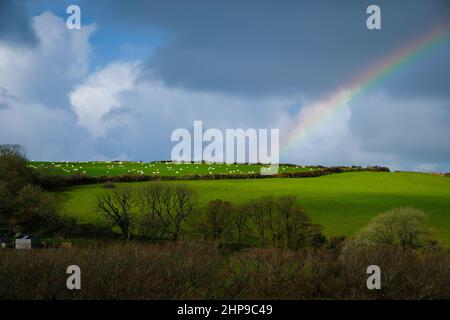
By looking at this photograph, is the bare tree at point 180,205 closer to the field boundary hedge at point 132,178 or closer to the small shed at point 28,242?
the small shed at point 28,242

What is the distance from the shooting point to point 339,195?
353 feet

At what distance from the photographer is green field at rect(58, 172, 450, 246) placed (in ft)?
291

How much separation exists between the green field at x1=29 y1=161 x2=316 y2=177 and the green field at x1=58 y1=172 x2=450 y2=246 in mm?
11679

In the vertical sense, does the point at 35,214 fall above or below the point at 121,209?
below

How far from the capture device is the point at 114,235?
79812 mm

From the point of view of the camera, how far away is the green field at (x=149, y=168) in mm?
127875

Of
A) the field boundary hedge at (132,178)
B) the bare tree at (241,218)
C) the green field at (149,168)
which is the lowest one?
the bare tree at (241,218)

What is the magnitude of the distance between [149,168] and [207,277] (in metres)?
104

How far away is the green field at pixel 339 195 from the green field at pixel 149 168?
1168cm

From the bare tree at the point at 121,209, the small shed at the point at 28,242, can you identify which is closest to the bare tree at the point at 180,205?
the bare tree at the point at 121,209

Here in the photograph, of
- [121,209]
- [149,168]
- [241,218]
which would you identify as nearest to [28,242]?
[121,209]

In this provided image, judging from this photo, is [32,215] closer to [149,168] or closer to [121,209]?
[121,209]

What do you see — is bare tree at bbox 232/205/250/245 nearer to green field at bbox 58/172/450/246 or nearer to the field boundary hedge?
green field at bbox 58/172/450/246

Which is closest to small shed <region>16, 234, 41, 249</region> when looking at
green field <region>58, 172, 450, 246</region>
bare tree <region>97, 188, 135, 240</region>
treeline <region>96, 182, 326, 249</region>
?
treeline <region>96, 182, 326, 249</region>
